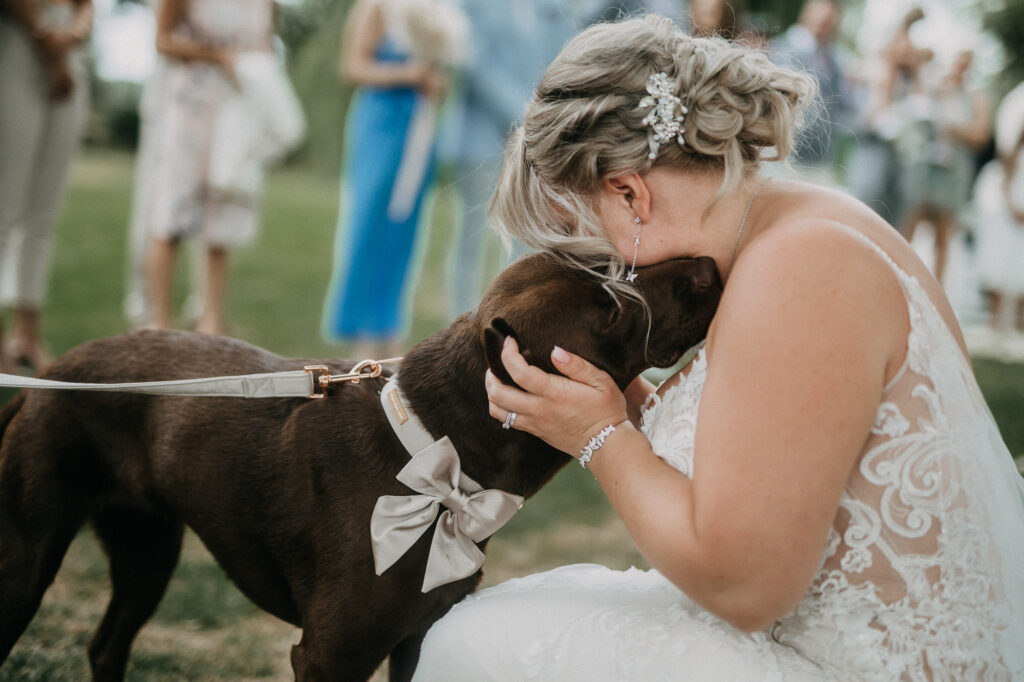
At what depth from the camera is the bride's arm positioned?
5.89 ft

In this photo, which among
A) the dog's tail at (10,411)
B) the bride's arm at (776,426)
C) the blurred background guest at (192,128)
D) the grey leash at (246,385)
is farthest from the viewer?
the blurred background guest at (192,128)

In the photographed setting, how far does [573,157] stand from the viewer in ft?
7.04

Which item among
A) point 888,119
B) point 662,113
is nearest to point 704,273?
point 662,113

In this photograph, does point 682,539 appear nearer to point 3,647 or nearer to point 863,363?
point 863,363

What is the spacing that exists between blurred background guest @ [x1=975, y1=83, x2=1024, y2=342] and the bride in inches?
361

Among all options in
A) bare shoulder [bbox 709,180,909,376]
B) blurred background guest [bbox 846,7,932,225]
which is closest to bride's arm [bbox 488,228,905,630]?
bare shoulder [bbox 709,180,909,376]

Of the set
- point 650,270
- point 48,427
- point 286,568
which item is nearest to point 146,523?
point 48,427

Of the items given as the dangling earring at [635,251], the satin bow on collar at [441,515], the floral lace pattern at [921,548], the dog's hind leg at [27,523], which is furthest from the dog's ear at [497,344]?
the dog's hind leg at [27,523]

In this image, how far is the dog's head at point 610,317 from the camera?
7.20ft

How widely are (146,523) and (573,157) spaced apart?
1.61 m

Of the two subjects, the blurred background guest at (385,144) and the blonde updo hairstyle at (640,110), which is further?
the blurred background guest at (385,144)

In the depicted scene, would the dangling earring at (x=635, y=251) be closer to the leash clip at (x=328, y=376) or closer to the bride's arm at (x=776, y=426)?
the bride's arm at (x=776, y=426)

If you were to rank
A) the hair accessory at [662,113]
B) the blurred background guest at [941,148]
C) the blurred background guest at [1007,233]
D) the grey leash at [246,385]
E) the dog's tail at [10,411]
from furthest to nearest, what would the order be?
the blurred background guest at [1007,233] < the blurred background guest at [941,148] < the dog's tail at [10,411] < the grey leash at [246,385] < the hair accessory at [662,113]

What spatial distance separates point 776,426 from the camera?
5.90 ft
